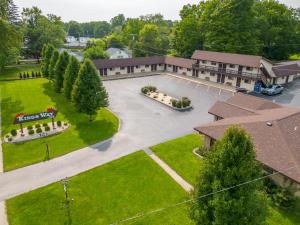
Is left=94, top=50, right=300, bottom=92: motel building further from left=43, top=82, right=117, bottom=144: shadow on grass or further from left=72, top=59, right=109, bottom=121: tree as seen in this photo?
left=72, top=59, right=109, bottom=121: tree

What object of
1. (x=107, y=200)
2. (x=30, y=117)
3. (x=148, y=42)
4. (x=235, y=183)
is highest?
(x=148, y=42)

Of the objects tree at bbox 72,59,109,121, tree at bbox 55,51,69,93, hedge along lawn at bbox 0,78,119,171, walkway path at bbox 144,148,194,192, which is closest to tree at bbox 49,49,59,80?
hedge along lawn at bbox 0,78,119,171

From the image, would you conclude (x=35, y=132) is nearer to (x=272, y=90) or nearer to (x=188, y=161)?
(x=188, y=161)

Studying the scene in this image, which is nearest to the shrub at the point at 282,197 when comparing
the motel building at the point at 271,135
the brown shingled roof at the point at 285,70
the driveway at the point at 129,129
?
the motel building at the point at 271,135

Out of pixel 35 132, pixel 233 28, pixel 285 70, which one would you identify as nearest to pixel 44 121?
pixel 35 132

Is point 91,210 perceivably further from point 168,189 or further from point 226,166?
point 226,166

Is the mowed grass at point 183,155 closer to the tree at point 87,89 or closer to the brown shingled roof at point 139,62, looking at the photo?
the tree at point 87,89
